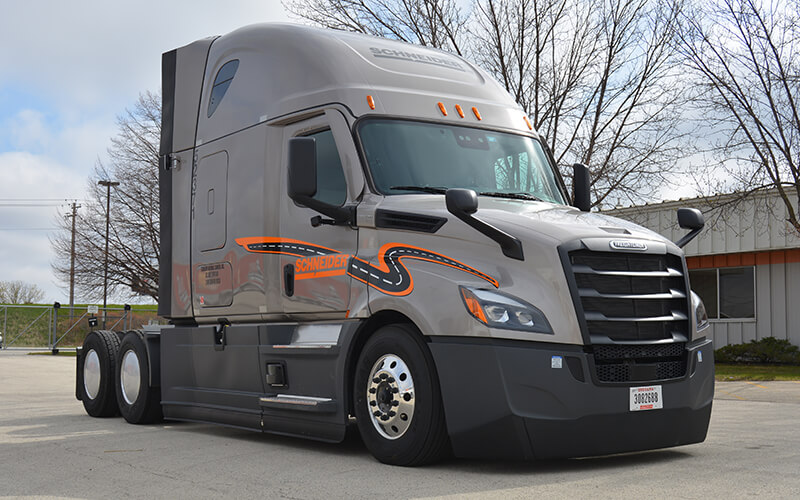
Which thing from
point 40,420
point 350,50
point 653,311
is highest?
point 350,50

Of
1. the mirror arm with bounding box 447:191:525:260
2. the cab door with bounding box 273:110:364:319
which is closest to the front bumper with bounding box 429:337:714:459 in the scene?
the mirror arm with bounding box 447:191:525:260

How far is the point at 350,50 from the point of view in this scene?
29.1ft

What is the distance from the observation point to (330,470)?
23.6ft

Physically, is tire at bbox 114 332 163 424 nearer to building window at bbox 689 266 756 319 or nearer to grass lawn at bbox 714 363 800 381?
grass lawn at bbox 714 363 800 381

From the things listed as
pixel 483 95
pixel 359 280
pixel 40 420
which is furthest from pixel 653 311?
pixel 40 420

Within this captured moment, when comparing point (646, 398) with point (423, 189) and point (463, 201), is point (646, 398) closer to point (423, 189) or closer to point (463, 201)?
point (463, 201)

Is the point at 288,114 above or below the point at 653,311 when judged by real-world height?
above

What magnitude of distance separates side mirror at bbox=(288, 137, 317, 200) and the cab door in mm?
389

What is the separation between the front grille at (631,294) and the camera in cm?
695

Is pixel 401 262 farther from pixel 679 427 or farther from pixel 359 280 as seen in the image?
pixel 679 427

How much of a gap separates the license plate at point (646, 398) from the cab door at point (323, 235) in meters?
2.46

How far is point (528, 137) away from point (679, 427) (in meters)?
3.25

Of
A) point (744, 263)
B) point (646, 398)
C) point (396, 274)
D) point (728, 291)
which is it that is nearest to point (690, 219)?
point (646, 398)

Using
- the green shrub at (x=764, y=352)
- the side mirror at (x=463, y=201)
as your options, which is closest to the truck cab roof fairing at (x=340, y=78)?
the side mirror at (x=463, y=201)
